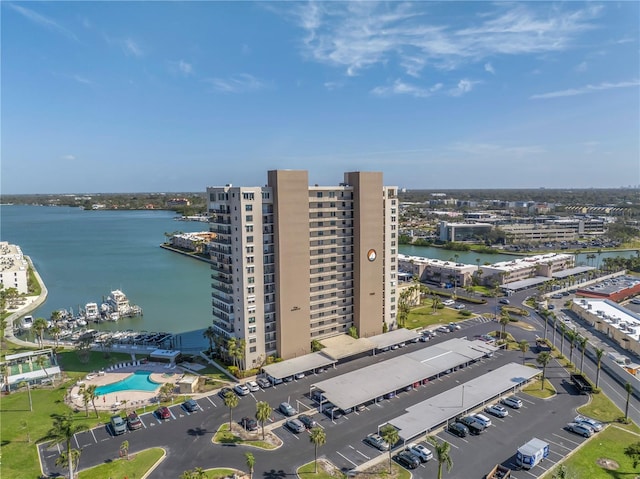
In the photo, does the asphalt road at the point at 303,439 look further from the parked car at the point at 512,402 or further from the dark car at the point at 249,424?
the dark car at the point at 249,424

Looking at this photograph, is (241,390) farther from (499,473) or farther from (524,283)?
(524,283)

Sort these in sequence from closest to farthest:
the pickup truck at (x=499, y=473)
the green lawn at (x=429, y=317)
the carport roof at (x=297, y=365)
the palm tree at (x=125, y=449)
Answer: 1. the pickup truck at (x=499, y=473)
2. the palm tree at (x=125, y=449)
3. the carport roof at (x=297, y=365)
4. the green lawn at (x=429, y=317)

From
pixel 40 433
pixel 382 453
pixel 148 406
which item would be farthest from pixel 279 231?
pixel 40 433

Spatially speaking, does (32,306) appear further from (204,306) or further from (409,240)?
(409,240)

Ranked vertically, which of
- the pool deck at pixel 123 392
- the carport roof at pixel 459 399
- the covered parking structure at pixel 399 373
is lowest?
the pool deck at pixel 123 392

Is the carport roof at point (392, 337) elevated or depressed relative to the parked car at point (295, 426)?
elevated

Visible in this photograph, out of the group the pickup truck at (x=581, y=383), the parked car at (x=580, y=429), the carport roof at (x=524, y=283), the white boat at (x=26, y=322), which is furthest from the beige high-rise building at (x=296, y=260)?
the carport roof at (x=524, y=283)

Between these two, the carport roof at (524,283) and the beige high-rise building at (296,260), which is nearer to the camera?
the beige high-rise building at (296,260)

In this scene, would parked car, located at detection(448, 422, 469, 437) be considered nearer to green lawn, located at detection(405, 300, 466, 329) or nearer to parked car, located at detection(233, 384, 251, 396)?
parked car, located at detection(233, 384, 251, 396)
